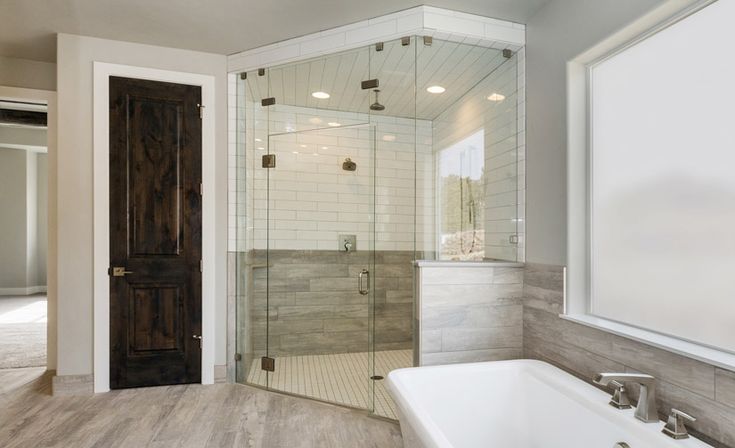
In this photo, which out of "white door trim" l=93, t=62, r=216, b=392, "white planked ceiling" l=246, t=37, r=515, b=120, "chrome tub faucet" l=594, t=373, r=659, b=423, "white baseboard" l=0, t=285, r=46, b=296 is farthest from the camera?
"white baseboard" l=0, t=285, r=46, b=296

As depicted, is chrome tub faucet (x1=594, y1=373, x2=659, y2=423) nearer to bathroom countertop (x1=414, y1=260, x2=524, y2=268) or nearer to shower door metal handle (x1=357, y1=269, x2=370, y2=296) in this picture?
bathroom countertop (x1=414, y1=260, x2=524, y2=268)

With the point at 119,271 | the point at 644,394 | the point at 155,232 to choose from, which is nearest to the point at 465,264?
the point at 644,394

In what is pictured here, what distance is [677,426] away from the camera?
54.7 inches

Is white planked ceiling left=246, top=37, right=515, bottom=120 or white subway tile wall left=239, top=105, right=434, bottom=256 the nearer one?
white planked ceiling left=246, top=37, right=515, bottom=120

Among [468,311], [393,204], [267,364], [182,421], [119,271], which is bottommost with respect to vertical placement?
[182,421]

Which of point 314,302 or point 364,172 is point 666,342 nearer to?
point 364,172

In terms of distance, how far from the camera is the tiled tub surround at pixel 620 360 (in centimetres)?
144

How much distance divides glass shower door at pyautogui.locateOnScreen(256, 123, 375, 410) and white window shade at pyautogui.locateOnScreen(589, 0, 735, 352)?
1594mm

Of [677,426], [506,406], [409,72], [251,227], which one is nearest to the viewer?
[677,426]

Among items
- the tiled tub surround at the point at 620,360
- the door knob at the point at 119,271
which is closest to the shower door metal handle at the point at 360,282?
the tiled tub surround at the point at 620,360

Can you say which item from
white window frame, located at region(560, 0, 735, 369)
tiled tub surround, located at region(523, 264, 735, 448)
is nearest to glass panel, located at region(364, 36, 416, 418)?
tiled tub surround, located at region(523, 264, 735, 448)

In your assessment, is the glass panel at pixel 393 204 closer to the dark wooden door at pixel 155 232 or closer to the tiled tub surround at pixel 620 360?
the tiled tub surround at pixel 620 360

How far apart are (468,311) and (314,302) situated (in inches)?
60.1

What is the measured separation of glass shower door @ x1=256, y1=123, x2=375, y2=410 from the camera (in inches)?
127
